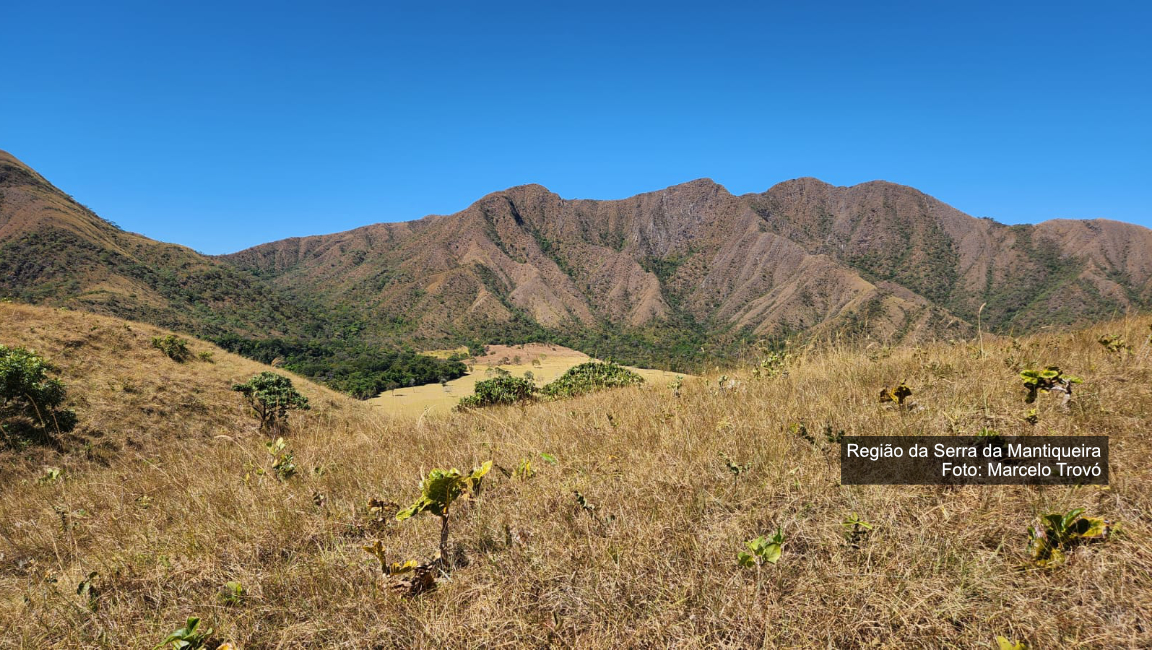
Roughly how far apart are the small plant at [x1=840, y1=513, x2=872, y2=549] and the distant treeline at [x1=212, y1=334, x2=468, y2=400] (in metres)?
65.8

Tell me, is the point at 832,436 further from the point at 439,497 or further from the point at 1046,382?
the point at 439,497

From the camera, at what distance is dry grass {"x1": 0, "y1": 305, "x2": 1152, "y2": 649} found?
5.43 ft

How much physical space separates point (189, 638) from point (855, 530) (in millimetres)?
2734

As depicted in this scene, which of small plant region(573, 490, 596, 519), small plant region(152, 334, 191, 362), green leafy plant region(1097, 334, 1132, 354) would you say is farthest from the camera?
small plant region(152, 334, 191, 362)

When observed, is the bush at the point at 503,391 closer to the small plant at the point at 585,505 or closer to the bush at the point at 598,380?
the bush at the point at 598,380

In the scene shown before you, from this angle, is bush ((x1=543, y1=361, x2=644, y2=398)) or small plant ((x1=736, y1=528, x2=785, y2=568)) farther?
bush ((x1=543, y1=361, x2=644, y2=398))

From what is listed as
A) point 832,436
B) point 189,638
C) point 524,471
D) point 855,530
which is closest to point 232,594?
point 189,638

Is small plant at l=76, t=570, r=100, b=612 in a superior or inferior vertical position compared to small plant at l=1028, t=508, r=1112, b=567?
inferior

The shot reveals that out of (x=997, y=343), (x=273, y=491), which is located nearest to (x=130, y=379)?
(x=273, y=491)

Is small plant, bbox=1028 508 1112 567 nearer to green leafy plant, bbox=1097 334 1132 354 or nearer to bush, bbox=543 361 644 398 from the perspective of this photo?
green leafy plant, bbox=1097 334 1132 354

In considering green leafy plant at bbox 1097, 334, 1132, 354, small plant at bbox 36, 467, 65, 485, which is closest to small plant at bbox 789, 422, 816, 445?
green leafy plant at bbox 1097, 334, 1132, 354

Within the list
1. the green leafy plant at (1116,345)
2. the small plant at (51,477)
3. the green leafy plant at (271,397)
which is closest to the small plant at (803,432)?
the green leafy plant at (1116,345)

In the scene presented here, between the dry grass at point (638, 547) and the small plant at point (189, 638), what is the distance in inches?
7.4

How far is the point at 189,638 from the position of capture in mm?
1665
